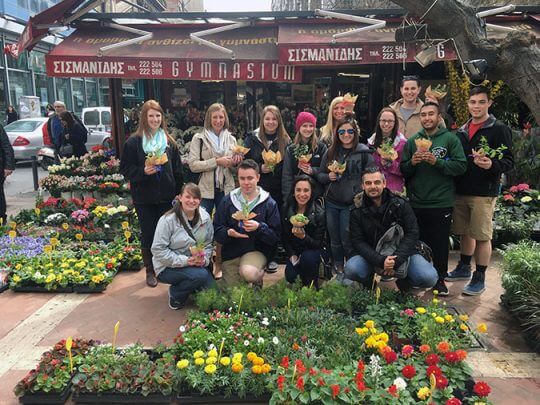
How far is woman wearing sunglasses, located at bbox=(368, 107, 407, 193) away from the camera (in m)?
4.47

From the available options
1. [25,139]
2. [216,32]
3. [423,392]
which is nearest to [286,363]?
[423,392]

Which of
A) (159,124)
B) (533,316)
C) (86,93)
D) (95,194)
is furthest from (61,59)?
(86,93)

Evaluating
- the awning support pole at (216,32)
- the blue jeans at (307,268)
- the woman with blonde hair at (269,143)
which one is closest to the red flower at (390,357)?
the blue jeans at (307,268)

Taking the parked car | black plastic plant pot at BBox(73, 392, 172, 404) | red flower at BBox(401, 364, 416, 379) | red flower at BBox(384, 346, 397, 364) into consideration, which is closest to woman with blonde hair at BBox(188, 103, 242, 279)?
black plastic plant pot at BBox(73, 392, 172, 404)

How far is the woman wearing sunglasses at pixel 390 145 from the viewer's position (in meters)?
4.47

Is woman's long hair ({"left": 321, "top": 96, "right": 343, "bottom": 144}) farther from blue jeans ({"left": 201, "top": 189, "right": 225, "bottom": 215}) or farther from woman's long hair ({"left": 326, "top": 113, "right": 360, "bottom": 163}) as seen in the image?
blue jeans ({"left": 201, "top": 189, "right": 225, "bottom": 215})

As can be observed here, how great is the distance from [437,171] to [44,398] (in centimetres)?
371

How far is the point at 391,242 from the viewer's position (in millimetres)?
4086

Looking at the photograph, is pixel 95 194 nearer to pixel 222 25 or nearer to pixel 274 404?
pixel 222 25

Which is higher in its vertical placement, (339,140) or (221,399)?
(339,140)

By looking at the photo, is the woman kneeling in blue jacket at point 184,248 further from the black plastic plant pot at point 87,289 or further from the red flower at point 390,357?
the red flower at point 390,357

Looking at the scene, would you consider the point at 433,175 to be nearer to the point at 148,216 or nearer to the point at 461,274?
the point at 461,274

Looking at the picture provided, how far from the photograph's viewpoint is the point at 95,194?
7828 mm

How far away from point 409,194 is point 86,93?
2960 cm
